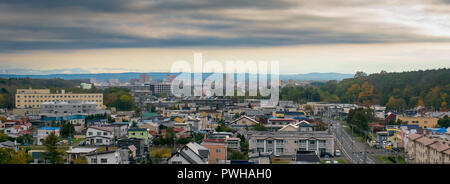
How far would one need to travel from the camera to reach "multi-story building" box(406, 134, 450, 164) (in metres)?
6.50

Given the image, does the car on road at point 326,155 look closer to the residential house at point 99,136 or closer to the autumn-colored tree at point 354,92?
the residential house at point 99,136

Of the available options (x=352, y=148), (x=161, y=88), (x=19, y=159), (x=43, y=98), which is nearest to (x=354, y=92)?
(x=43, y=98)

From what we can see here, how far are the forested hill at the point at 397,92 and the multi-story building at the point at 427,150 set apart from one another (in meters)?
9.50

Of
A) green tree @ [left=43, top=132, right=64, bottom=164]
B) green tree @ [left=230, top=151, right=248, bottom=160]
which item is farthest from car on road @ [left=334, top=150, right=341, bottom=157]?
green tree @ [left=43, top=132, right=64, bottom=164]

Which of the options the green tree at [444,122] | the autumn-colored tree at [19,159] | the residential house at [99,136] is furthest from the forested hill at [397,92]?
the autumn-colored tree at [19,159]

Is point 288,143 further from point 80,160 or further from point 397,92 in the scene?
point 397,92

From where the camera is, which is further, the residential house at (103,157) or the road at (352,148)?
the road at (352,148)

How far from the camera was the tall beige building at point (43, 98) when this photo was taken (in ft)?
63.7

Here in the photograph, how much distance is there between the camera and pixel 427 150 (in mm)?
7133

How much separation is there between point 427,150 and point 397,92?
14.2 m

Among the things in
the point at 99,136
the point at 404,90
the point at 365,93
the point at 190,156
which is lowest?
the point at 99,136

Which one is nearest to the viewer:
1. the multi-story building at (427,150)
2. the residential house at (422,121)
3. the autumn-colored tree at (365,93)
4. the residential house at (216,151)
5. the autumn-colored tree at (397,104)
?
the multi-story building at (427,150)
